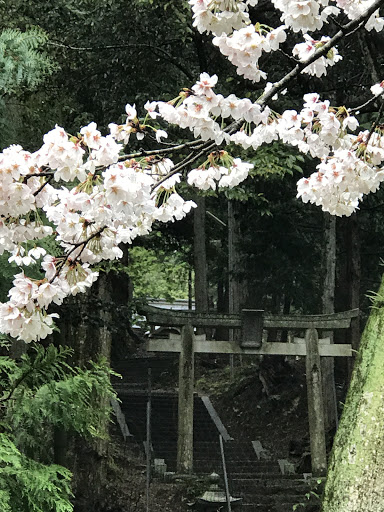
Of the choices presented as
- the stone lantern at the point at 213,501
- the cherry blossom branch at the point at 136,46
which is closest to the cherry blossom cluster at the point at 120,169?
the cherry blossom branch at the point at 136,46

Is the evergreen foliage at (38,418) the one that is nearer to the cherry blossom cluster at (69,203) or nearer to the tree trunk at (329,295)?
the cherry blossom cluster at (69,203)

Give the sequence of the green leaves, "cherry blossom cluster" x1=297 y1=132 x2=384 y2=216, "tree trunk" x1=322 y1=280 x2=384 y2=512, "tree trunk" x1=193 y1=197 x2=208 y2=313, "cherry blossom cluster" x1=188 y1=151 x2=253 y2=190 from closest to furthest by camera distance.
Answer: "cherry blossom cluster" x1=188 y1=151 x2=253 y2=190 → "cherry blossom cluster" x1=297 y1=132 x2=384 y2=216 → "tree trunk" x1=322 y1=280 x2=384 y2=512 → the green leaves → "tree trunk" x1=193 y1=197 x2=208 y2=313

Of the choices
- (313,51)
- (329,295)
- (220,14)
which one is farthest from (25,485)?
(329,295)

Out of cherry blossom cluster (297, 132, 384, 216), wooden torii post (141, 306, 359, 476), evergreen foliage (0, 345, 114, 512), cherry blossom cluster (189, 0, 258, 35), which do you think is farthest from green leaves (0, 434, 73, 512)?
wooden torii post (141, 306, 359, 476)

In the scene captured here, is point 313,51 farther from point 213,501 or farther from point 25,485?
point 213,501

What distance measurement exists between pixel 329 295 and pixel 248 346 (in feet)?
9.78

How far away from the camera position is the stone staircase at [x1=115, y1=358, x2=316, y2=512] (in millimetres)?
10703

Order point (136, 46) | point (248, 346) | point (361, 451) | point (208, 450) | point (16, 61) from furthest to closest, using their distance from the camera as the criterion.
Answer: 1. point (208, 450)
2. point (248, 346)
3. point (136, 46)
4. point (16, 61)
5. point (361, 451)

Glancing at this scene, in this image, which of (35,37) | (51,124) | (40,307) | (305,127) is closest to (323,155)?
(305,127)

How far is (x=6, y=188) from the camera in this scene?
2145 millimetres

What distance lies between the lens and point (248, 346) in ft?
34.6

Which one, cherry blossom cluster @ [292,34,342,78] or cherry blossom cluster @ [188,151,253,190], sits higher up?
cherry blossom cluster @ [292,34,342,78]

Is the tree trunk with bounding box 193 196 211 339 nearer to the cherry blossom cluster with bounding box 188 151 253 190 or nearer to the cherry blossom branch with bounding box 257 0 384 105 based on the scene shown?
the cherry blossom cluster with bounding box 188 151 253 190

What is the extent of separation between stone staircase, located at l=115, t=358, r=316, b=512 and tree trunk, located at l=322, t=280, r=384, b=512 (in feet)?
24.7
